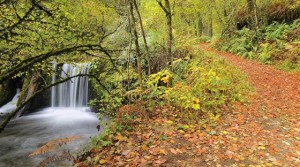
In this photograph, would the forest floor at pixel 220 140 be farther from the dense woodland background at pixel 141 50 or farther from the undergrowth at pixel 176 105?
the dense woodland background at pixel 141 50

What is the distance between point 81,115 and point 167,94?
6.19 metres

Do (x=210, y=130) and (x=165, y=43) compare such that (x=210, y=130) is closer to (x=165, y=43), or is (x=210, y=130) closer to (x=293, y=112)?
(x=293, y=112)

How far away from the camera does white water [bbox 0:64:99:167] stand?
741cm

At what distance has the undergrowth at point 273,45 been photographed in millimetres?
12555

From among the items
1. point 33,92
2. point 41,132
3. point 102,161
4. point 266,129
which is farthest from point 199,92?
point 33,92

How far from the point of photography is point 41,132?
951cm

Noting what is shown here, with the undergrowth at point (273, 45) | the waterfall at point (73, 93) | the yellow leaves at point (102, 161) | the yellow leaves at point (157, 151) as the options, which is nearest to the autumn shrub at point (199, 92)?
the yellow leaves at point (157, 151)

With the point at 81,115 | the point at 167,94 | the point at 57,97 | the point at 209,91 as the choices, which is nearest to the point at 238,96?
the point at 209,91

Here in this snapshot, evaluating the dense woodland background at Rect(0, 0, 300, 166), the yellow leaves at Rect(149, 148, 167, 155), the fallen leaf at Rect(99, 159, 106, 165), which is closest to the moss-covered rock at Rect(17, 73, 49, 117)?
the dense woodland background at Rect(0, 0, 300, 166)

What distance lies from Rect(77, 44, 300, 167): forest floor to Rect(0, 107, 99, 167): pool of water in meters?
2.27

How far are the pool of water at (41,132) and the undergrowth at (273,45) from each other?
9.72 meters

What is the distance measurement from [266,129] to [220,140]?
4.15 feet

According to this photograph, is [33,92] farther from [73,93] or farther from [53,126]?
[53,126]

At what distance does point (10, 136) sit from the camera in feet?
29.9
